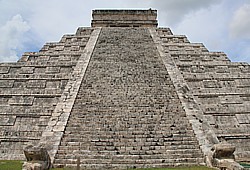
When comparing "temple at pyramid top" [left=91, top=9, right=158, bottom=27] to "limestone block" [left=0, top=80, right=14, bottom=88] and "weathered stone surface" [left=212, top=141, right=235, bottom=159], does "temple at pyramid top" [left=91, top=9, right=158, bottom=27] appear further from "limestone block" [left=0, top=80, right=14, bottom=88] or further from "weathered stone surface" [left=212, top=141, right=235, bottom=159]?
"weathered stone surface" [left=212, top=141, right=235, bottom=159]

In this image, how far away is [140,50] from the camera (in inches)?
510

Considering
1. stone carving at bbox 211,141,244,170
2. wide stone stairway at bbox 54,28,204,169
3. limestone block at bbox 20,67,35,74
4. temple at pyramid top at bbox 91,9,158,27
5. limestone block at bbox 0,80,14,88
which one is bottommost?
stone carving at bbox 211,141,244,170

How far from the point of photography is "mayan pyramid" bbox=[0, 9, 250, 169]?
6723 millimetres

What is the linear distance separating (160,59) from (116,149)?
630 cm

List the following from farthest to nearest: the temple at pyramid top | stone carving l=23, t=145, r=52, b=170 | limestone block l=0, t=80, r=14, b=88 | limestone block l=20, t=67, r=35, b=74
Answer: the temple at pyramid top
limestone block l=20, t=67, r=35, b=74
limestone block l=0, t=80, r=14, b=88
stone carving l=23, t=145, r=52, b=170

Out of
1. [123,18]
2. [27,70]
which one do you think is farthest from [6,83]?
[123,18]

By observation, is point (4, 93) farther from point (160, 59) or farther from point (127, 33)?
point (127, 33)

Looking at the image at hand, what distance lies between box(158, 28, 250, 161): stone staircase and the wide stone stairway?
1.08m

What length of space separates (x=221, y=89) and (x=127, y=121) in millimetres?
4278

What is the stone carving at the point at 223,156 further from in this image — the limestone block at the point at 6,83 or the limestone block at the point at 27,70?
the limestone block at the point at 27,70

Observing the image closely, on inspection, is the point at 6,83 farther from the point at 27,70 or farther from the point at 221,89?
the point at 221,89

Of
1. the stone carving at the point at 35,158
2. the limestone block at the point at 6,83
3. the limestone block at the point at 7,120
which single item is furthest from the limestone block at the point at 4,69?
the stone carving at the point at 35,158

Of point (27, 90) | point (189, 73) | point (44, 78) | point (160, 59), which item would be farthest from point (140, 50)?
point (27, 90)

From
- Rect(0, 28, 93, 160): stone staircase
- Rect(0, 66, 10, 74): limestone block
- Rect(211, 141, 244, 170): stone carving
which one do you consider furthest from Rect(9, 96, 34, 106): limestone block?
Rect(211, 141, 244, 170): stone carving
